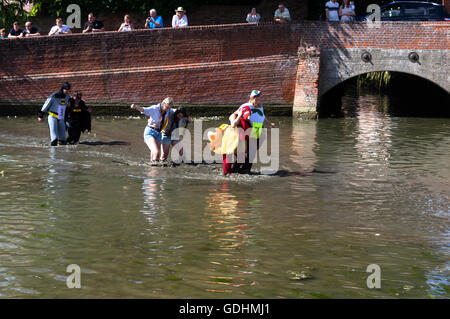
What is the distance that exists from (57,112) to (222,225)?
8.14 meters

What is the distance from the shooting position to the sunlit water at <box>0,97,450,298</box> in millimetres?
7000

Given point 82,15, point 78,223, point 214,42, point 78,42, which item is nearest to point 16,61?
point 78,42

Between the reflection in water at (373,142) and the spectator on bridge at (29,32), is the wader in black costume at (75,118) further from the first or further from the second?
the spectator on bridge at (29,32)

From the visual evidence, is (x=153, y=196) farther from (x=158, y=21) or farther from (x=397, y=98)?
(x=397, y=98)

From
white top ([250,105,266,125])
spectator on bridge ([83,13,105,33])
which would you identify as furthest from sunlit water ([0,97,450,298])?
spectator on bridge ([83,13,105,33])

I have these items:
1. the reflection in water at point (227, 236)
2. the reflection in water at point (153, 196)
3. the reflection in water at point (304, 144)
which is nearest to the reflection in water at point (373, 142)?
the reflection in water at point (304, 144)

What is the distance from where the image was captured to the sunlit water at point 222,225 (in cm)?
700

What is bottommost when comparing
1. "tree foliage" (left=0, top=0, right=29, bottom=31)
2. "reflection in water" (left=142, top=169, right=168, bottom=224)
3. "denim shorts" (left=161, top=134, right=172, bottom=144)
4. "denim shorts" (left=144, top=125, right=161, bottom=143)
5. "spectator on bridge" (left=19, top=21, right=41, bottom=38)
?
"reflection in water" (left=142, top=169, right=168, bottom=224)

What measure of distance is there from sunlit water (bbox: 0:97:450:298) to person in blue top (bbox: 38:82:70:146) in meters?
0.51

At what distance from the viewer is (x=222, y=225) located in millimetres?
9227

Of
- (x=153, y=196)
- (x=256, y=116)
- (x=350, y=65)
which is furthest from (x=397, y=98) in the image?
(x=153, y=196)

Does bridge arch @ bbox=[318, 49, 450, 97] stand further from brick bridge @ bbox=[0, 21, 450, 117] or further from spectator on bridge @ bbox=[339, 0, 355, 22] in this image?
spectator on bridge @ bbox=[339, 0, 355, 22]
